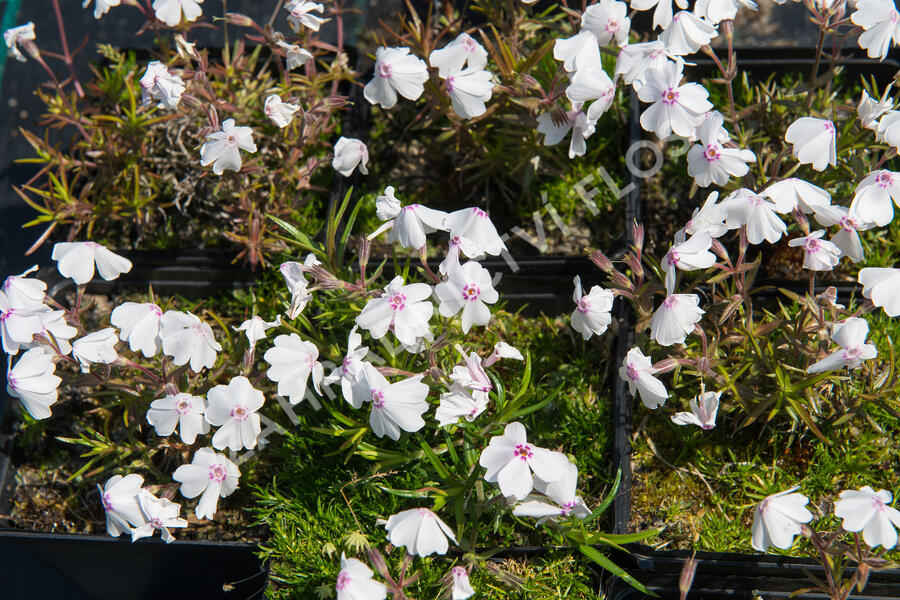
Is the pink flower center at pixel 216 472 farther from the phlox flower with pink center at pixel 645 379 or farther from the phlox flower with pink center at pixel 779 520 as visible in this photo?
the phlox flower with pink center at pixel 779 520

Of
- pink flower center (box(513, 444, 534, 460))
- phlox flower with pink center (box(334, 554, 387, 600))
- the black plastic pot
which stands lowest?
the black plastic pot

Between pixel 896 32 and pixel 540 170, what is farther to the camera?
pixel 540 170

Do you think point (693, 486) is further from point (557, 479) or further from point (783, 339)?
point (557, 479)

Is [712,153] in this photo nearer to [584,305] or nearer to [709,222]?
[709,222]

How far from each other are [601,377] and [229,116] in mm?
1447

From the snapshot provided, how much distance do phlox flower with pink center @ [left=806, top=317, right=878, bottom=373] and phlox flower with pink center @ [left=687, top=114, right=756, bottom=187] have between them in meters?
0.44

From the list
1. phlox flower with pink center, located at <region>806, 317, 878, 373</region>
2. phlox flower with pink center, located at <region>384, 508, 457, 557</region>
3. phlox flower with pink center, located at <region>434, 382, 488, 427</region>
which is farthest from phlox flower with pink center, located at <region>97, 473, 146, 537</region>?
phlox flower with pink center, located at <region>806, 317, 878, 373</region>

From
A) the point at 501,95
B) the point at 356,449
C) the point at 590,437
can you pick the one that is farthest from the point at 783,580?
the point at 501,95

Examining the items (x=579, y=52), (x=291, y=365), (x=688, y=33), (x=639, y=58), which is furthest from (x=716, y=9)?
(x=291, y=365)

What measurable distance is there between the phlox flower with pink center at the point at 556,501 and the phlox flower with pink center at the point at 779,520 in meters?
0.40

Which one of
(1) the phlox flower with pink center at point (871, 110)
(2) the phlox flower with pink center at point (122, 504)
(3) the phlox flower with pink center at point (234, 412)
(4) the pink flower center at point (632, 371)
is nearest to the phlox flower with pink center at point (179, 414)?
→ (3) the phlox flower with pink center at point (234, 412)

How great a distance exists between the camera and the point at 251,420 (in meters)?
1.86

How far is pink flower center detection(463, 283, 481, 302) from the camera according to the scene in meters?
1.72

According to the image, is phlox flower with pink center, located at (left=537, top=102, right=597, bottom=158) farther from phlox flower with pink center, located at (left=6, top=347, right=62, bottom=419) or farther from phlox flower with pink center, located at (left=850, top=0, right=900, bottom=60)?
phlox flower with pink center, located at (left=6, top=347, right=62, bottom=419)
